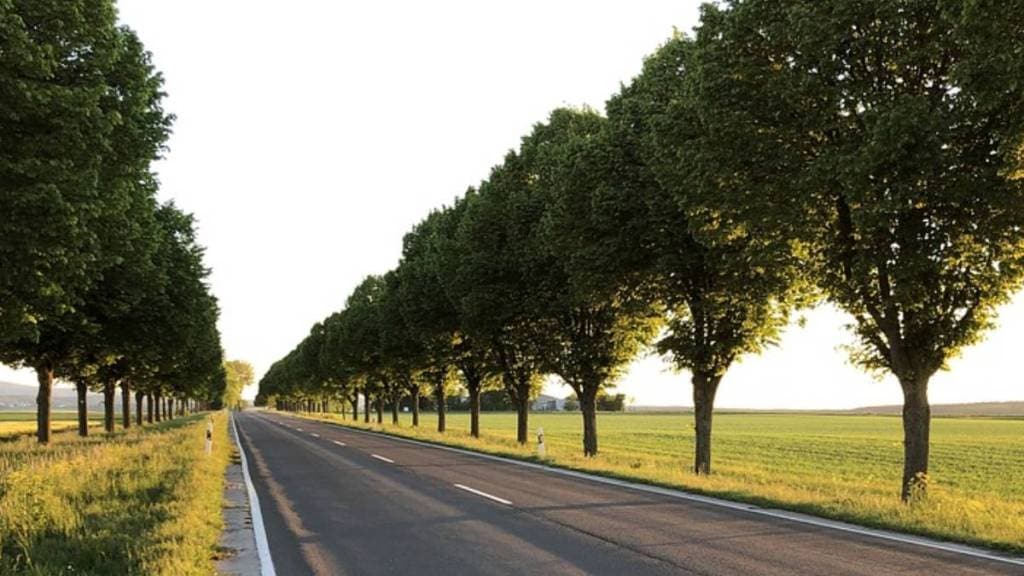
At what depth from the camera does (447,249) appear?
118ft

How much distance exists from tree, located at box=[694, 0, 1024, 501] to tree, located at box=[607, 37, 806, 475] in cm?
216

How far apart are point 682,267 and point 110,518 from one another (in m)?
14.5

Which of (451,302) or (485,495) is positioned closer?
(485,495)

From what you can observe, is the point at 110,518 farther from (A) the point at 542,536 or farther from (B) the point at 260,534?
(A) the point at 542,536

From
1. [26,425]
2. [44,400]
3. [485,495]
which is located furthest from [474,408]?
[26,425]

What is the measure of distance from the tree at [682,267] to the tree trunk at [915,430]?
3735 millimetres

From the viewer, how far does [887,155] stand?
40.7 ft

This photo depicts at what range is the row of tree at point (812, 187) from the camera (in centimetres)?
1230

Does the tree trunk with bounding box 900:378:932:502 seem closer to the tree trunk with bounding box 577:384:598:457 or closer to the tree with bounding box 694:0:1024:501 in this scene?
the tree with bounding box 694:0:1024:501

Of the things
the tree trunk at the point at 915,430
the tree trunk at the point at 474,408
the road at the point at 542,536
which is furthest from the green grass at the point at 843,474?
the road at the point at 542,536

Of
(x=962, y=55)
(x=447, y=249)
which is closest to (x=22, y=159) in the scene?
(x=962, y=55)

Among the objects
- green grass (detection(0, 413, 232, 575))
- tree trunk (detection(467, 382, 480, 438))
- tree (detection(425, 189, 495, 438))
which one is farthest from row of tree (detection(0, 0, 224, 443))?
tree trunk (detection(467, 382, 480, 438))

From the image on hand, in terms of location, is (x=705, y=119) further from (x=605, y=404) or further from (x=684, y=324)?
(x=605, y=404)

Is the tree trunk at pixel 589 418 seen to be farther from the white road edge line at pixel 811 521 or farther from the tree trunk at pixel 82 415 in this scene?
the tree trunk at pixel 82 415
